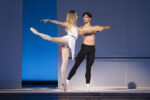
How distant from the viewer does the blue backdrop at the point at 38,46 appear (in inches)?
365

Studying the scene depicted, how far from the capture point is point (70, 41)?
6621mm

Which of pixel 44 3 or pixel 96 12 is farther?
pixel 44 3

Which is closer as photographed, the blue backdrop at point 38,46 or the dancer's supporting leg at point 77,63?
the dancer's supporting leg at point 77,63

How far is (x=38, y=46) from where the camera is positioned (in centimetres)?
941

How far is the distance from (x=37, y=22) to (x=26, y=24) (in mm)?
368

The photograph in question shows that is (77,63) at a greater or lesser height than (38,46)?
lesser

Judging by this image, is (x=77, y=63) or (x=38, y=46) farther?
(x=38, y=46)

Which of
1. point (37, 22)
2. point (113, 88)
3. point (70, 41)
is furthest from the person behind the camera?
point (37, 22)

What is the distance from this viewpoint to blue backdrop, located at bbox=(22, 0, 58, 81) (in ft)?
30.4

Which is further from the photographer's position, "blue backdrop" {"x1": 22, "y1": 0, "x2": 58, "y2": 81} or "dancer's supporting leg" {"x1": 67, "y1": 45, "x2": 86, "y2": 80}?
"blue backdrop" {"x1": 22, "y1": 0, "x2": 58, "y2": 81}

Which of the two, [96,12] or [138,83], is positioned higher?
[96,12]

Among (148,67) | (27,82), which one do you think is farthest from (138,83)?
(27,82)

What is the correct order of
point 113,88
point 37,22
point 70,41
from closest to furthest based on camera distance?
point 70,41, point 113,88, point 37,22

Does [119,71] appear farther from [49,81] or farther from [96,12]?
[49,81]
